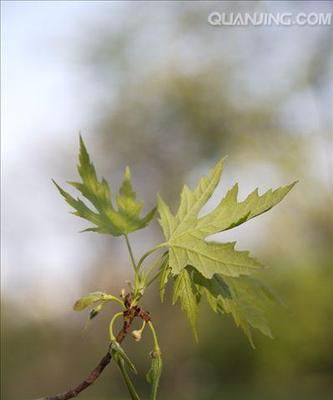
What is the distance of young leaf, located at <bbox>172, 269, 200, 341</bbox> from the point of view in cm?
56

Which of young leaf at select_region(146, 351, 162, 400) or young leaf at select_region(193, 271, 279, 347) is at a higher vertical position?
young leaf at select_region(193, 271, 279, 347)

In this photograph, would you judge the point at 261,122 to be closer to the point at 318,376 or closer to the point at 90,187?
the point at 318,376

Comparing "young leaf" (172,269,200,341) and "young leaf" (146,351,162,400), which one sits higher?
"young leaf" (172,269,200,341)

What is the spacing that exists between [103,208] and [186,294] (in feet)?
0.36

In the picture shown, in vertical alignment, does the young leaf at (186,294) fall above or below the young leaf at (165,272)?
below

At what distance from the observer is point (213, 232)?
0.53 m

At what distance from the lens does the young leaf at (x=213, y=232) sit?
51cm

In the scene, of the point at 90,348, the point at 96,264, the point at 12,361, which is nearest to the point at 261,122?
the point at 96,264

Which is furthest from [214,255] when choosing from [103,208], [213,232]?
[103,208]

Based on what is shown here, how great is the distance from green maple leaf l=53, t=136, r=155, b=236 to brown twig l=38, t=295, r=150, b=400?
66 mm

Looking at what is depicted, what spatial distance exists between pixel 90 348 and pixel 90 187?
27.2ft

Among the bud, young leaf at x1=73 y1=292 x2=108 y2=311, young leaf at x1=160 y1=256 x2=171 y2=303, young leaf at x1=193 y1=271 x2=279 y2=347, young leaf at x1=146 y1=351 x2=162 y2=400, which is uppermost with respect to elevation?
young leaf at x1=160 y1=256 x2=171 y2=303

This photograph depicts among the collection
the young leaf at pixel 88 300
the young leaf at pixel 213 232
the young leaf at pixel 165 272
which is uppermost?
the young leaf at pixel 213 232

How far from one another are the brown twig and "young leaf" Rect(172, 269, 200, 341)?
3cm
